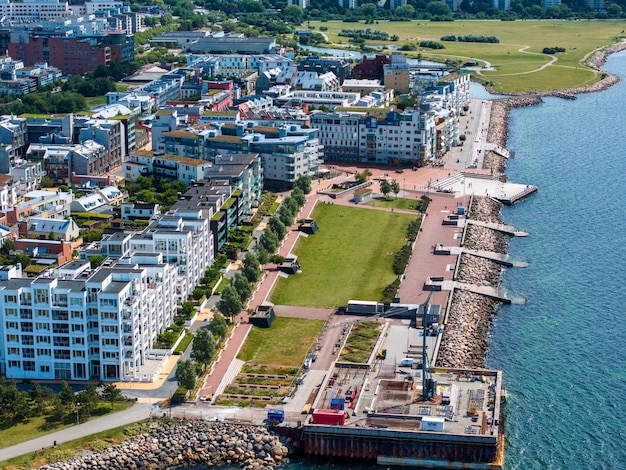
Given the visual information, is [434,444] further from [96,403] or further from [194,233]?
[194,233]

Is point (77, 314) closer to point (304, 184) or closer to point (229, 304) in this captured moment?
point (229, 304)

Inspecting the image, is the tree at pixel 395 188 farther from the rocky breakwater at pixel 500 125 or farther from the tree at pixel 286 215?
the tree at pixel 286 215

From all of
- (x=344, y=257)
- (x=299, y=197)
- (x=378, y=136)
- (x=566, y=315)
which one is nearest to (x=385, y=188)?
(x=299, y=197)

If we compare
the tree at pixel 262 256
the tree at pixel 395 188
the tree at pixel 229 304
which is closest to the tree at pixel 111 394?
the tree at pixel 229 304

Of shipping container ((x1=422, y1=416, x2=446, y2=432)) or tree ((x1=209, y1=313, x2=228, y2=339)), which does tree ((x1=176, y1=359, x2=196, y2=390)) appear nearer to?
tree ((x1=209, y1=313, x2=228, y2=339))

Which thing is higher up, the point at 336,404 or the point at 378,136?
the point at 378,136

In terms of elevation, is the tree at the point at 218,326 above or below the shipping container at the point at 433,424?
above
